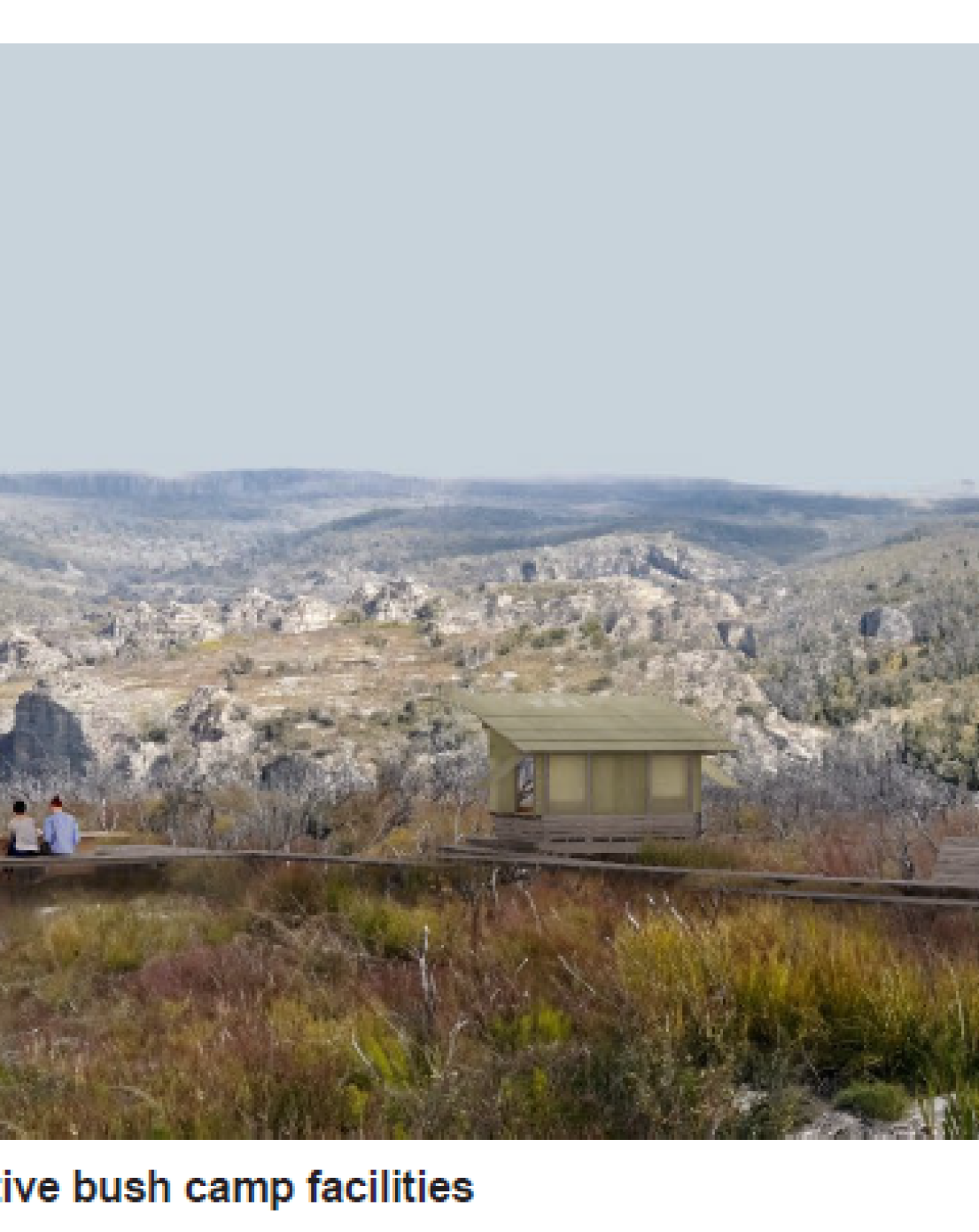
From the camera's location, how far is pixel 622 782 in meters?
14.0

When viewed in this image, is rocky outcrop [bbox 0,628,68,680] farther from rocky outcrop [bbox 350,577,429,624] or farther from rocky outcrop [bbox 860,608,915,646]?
rocky outcrop [bbox 860,608,915,646]

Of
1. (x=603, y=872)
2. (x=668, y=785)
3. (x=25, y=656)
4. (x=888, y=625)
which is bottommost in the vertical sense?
(x=25, y=656)

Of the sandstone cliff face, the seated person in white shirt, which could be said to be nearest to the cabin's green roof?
the seated person in white shirt

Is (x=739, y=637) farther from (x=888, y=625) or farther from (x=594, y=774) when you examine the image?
(x=594, y=774)

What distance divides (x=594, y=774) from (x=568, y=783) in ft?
0.70

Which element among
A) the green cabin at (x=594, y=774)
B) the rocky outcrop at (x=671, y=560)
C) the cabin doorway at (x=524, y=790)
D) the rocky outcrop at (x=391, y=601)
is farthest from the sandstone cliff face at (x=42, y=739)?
the rocky outcrop at (x=671, y=560)

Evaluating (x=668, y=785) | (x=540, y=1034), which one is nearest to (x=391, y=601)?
(x=668, y=785)

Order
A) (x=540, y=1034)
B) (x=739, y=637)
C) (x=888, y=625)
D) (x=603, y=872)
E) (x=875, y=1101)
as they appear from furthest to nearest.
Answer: (x=739, y=637) < (x=888, y=625) < (x=603, y=872) < (x=540, y=1034) < (x=875, y=1101)

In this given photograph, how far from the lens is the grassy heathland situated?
24.7 ft

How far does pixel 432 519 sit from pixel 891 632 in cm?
9694

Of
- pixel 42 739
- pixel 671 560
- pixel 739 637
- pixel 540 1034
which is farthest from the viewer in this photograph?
pixel 671 560

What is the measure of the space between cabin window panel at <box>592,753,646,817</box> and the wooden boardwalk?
46 cm

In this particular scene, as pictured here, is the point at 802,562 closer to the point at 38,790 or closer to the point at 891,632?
the point at 891,632

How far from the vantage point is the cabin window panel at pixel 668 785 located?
14.1m
